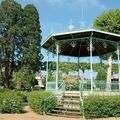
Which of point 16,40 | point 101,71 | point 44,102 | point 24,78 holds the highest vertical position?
point 16,40

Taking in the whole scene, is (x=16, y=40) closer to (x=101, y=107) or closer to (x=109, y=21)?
(x=109, y=21)

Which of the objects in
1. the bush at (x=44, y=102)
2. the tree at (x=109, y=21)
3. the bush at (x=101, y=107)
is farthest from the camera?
the tree at (x=109, y=21)

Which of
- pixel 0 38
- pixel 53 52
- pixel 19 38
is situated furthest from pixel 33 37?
pixel 53 52

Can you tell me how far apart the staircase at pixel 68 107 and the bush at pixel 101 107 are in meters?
1.06

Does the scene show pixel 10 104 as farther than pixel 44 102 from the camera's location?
Yes

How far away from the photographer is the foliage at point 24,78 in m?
40.6

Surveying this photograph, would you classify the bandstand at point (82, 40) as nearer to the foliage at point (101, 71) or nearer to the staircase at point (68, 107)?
the staircase at point (68, 107)

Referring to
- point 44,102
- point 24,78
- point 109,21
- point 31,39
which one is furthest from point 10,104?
point 31,39

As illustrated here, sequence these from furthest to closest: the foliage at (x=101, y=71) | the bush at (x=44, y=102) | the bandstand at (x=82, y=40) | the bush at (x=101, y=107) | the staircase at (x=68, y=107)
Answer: the foliage at (x=101, y=71)
the bandstand at (x=82, y=40)
the bush at (x=44, y=102)
the staircase at (x=68, y=107)
the bush at (x=101, y=107)

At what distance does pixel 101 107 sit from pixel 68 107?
2.68 m

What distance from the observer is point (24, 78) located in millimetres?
41031

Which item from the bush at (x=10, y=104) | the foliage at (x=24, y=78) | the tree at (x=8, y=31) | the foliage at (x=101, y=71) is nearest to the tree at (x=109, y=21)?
the foliage at (x=101, y=71)

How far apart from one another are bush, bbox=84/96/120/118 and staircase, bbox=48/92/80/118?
3.48 feet

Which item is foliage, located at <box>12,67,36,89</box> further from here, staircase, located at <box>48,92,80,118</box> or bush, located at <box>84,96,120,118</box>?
bush, located at <box>84,96,120,118</box>
